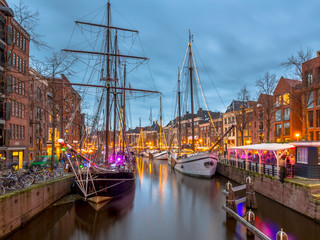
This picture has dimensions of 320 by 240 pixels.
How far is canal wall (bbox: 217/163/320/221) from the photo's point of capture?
14792 mm

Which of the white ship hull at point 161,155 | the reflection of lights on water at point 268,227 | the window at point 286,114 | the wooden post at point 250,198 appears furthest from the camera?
the white ship hull at point 161,155

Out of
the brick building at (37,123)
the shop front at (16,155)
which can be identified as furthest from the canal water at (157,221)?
the brick building at (37,123)

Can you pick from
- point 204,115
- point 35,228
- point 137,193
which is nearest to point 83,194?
point 35,228

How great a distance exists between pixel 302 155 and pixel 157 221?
12.7 meters

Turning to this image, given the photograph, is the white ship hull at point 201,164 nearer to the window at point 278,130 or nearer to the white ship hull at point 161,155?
the window at point 278,130

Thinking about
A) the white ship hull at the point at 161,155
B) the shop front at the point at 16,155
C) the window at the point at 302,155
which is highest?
the window at the point at 302,155

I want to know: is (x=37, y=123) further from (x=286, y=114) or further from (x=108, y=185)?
(x=286, y=114)

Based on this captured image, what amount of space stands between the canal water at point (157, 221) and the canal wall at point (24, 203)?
0.53m

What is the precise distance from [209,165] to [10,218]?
25.0 metres

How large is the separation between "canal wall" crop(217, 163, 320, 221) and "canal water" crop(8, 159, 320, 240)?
1.55ft

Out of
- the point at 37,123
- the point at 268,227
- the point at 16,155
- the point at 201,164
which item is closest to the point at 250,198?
the point at 268,227

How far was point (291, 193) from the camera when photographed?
55.9ft

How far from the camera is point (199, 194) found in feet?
82.6

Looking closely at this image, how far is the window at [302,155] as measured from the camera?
62.9 ft
